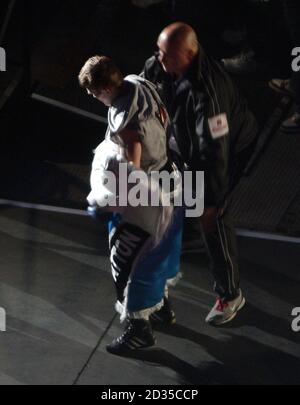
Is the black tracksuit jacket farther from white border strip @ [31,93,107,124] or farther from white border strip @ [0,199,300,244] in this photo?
white border strip @ [31,93,107,124]

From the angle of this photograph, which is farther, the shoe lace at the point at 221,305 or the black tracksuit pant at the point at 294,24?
the black tracksuit pant at the point at 294,24

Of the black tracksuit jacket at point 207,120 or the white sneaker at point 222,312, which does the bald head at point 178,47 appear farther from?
the white sneaker at point 222,312

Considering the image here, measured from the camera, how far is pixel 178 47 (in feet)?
17.4

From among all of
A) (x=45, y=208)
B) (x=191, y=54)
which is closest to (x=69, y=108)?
(x=45, y=208)

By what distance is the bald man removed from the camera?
5336mm

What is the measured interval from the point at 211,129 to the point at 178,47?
1.53ft

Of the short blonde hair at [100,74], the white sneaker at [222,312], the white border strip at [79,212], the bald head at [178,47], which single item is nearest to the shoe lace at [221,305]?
the white sneaker at [222,312]

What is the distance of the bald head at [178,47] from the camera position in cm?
529

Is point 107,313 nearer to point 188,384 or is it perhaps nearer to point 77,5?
point 188,384

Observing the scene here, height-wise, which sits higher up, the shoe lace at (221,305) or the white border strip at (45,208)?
the shoe lace at (221,305)

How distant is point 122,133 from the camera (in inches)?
203

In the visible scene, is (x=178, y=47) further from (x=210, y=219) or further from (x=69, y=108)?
(x=69, y=108)

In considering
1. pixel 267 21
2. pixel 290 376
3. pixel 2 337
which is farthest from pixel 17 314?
pixel 267 21
